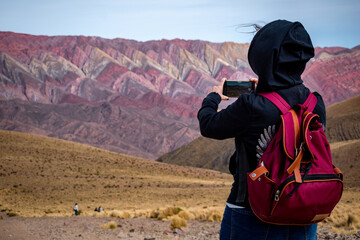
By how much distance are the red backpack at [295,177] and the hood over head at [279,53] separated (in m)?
0.25

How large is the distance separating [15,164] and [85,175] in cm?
Result: 721

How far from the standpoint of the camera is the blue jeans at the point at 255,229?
2582mm

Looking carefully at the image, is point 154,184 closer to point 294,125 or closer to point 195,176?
point 195,176

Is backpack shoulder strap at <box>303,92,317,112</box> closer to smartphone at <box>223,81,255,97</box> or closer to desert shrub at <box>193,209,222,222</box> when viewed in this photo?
smartphone at <box>223,81,255,97</box>

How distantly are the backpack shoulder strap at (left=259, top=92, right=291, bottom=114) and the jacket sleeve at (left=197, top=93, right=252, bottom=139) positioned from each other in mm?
130

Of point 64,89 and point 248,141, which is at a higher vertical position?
point 248,141

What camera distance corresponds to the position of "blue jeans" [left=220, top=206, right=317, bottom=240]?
2.58 m

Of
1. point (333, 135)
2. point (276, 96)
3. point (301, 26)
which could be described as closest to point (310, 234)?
point (276, 96)

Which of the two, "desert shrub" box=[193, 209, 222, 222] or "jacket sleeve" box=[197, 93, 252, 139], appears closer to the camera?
"jacket sleeve" box=[197, 93, 252, 139]

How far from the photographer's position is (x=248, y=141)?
267 centimetres

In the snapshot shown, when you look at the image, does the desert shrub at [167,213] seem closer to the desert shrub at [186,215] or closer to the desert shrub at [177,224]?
the desert shrub at [186,215]

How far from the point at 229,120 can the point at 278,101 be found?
0.99ft

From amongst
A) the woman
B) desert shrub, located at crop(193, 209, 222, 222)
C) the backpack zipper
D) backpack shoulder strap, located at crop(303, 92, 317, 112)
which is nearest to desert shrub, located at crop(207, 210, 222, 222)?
desert shrub, located at crop(193, 209, 222, 222)

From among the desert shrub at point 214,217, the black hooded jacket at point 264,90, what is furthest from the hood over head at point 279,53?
the desert shrub at point 214,217
